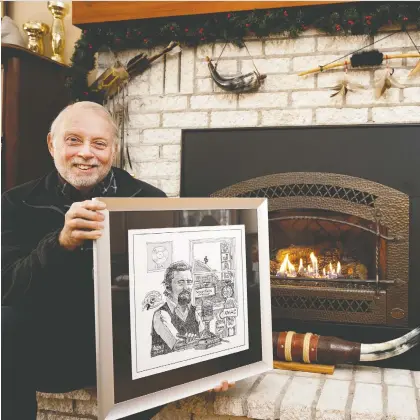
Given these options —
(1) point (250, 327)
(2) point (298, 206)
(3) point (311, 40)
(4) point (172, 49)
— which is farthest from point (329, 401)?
(4) point (172, 49)

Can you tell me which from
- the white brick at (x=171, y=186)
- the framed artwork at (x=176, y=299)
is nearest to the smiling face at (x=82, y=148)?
the framed artwork at (x=176, y=299)

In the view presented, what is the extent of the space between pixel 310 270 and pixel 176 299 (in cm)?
88

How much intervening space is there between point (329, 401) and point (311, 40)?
1417mm

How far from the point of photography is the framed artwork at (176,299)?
3.64 feet

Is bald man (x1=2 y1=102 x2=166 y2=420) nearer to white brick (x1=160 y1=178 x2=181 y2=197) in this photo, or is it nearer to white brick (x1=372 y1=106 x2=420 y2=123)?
white brick (x1=160 y1=178 x2=181 y2=197)

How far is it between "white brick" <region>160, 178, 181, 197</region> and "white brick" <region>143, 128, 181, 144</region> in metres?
0.18

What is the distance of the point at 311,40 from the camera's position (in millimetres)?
1907

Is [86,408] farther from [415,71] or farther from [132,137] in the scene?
[415,71]

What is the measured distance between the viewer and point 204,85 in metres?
2.04

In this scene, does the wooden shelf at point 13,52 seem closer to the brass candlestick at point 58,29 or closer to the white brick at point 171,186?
the brass candlestick at point 58,29

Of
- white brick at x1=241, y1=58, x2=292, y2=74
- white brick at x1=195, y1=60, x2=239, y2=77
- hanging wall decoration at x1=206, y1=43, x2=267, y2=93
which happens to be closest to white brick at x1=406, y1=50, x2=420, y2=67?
white brick at x1=241, y1=58, x2=292, y2=74

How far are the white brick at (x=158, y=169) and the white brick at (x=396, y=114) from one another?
899 mm

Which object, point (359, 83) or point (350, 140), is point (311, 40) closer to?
point (359, 83)

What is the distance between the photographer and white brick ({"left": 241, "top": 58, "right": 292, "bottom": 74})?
194 centimetres
